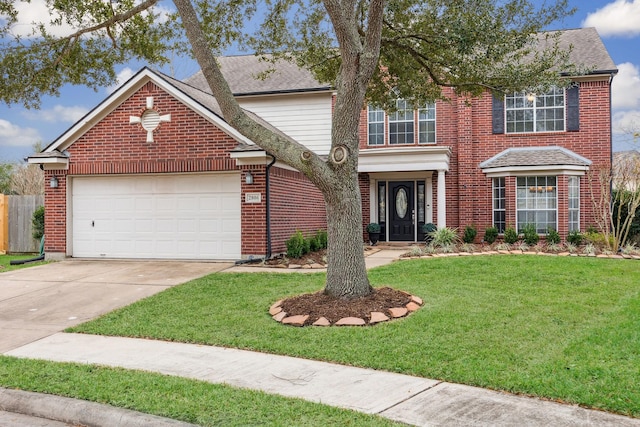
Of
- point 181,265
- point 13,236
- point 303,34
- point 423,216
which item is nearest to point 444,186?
point 423,216

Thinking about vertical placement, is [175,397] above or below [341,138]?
below

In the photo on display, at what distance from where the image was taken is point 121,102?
45.3 ft

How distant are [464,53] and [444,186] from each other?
761cm

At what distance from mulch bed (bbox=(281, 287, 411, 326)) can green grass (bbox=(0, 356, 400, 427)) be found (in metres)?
2.49

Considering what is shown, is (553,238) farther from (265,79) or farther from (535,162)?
(265,79)

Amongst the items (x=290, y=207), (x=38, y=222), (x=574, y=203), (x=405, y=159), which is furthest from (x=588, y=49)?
(x=38, y=222)

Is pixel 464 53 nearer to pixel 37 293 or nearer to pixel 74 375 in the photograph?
pixel 74 375

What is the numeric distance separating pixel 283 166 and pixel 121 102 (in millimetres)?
4572

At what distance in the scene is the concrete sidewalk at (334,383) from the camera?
409cm

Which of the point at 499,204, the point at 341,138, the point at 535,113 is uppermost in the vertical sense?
the point at 535,113

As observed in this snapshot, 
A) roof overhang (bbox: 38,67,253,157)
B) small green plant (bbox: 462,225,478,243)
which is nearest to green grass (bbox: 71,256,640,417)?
roof overhang (bbox: 38,67,253,157)

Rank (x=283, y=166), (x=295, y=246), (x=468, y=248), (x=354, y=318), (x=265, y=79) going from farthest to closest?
(x=265, y=79)
(x=468, y=248)
(x=283, y=166)
(x=295, y=246)
(x=354, y=318)

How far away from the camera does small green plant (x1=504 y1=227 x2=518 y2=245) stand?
16078 mm

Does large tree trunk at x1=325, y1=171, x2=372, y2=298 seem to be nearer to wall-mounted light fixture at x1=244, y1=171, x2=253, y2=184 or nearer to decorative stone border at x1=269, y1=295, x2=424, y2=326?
decorative stone border at x1=269, y1=295, x2=424, y2=326
